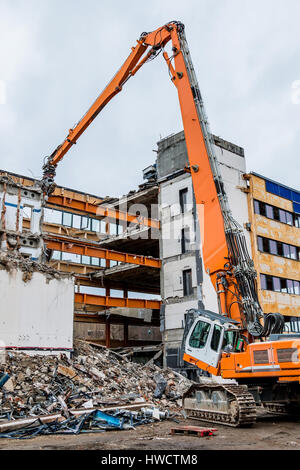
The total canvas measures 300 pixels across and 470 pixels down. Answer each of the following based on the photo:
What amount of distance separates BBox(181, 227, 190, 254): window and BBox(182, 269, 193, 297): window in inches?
51.5

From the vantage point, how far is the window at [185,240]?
2695 centimetres

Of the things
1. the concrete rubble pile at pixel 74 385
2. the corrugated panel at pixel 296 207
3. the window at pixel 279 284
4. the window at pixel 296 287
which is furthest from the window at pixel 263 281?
the concrete rubble pile at pixel 74 385

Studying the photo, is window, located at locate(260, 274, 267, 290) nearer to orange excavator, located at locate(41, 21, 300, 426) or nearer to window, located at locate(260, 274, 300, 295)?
window, located at locate(260, 274, 300, 295)

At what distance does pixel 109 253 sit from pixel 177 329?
238 inches

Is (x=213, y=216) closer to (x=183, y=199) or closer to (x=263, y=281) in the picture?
(x=183, y=199)

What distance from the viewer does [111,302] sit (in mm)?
26594

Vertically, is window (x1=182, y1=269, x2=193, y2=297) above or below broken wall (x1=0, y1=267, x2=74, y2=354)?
above

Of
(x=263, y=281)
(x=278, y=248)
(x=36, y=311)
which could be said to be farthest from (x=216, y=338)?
(x=278, y=248)

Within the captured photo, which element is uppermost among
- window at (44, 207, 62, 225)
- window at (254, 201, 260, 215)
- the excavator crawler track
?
window at (44, 207, 62, 225)

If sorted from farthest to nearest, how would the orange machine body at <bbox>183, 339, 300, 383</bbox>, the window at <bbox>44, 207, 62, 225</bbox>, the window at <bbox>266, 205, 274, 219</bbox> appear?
the window at <bbox>44, 207, 62, 225</bbox> < the window at <bbox>266, 205, 274, 219</bbox> < the orange machine body at <bbox>183, 339, 300, 383</bbox>

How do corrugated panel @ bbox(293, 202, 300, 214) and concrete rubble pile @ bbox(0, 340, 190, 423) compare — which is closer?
concrete rubble pile @ bbox(0, 340, 190, 423)

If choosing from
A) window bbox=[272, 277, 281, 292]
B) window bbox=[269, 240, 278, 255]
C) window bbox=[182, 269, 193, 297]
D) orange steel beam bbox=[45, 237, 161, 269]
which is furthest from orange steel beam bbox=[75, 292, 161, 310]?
window bbox=[269, 240, 278, 255]

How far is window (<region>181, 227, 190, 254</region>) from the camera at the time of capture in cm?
2695

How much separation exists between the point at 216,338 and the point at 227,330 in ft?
1.52
